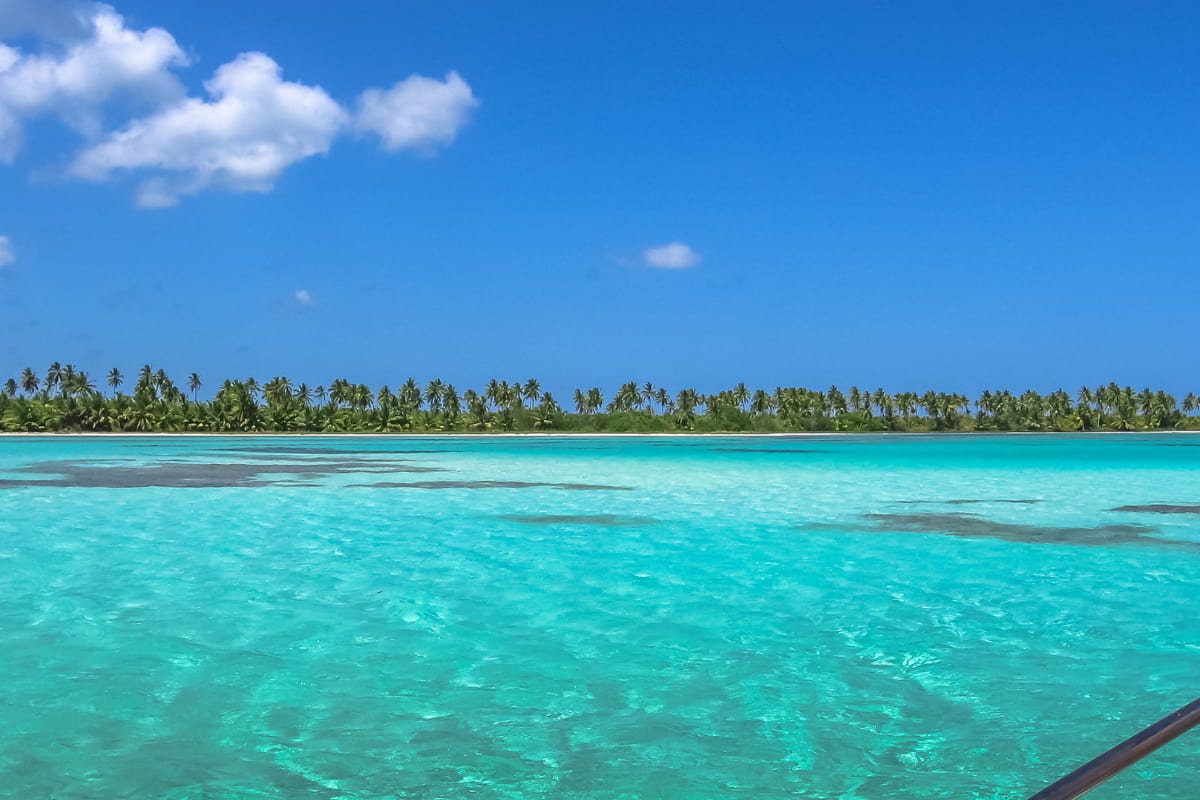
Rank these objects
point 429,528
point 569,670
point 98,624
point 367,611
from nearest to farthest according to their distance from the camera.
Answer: point 569,670, point 98,624, point 367,611, point 429,528

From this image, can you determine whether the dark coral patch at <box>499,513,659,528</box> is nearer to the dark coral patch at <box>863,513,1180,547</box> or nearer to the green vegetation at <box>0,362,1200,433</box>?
the dark coral patch at <box>863,513,1180,547</box>

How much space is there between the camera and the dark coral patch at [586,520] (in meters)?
20.5

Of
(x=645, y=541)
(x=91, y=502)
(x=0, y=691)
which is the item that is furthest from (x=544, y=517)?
(x=0, y=691)

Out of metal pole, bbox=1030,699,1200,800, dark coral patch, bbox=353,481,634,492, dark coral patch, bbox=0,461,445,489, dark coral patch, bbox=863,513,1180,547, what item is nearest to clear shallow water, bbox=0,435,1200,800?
dark coral patch, bbox=863,513,1180,547

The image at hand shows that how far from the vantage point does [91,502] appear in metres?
24.8

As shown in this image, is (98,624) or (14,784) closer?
(14,784)

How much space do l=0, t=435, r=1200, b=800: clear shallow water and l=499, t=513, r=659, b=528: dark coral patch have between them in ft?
0.74

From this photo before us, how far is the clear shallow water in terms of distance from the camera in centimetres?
614

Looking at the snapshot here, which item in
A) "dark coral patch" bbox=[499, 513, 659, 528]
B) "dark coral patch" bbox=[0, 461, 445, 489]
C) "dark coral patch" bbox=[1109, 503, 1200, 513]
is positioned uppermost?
"dark coral patch" bbox=[0, 461, 445, 489]

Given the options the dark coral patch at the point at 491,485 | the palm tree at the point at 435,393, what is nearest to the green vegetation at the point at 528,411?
the palm tree at the point at 435,393

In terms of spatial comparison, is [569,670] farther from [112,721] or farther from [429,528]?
[429,528]

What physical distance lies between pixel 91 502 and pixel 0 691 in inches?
744

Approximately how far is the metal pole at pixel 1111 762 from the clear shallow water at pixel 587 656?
12.4 feet

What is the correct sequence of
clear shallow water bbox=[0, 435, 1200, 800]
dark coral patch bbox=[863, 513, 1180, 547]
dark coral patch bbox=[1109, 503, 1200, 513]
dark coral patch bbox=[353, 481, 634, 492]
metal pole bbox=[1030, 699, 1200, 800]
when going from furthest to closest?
dark coral patch bbox=[353, 481, 634, 492]
dark coral patch bbox=[1109, 503, 1200, 513]
dark coral patch bbox=[863, 513, 1180, 547]
clear shallow water bbox=[0, 435, 1200, 800]
metal pole bbox=[1030, 699, 1200, 800]
